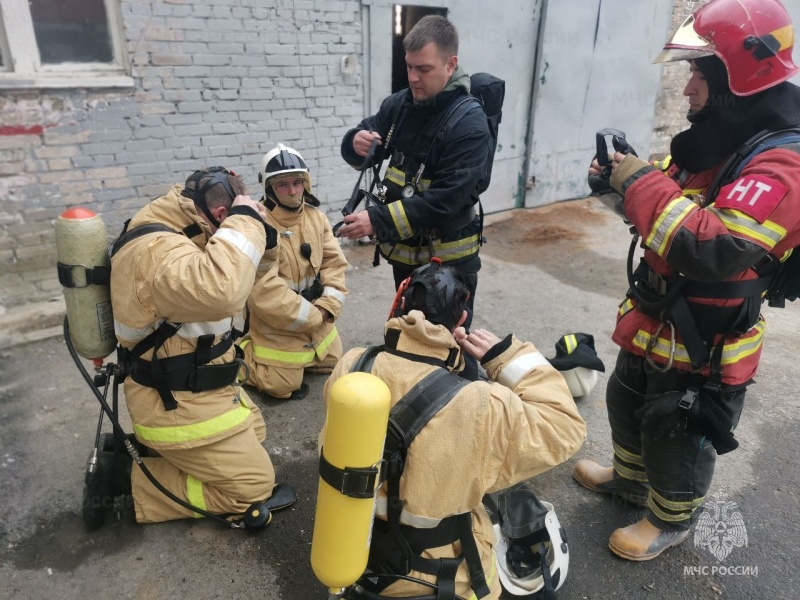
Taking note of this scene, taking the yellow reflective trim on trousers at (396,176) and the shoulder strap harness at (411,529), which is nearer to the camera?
the shoulder strap harness at (411,529)

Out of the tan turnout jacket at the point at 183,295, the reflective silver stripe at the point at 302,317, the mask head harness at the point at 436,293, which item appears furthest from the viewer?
the reflective silver stripe at the point at 302,317

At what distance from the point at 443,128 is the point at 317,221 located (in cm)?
129

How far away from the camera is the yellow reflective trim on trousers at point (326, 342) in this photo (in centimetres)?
395

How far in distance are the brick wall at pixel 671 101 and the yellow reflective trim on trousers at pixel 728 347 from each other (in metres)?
8.19

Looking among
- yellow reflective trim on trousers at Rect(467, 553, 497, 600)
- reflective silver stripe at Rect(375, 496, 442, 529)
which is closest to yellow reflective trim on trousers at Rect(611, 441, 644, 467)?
yellow reflective trim on trousers at Rect(467, 553, 497, 600)

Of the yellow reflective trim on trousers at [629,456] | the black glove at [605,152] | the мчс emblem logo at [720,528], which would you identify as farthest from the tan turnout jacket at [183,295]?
the мчс emblem logo at [720,528]

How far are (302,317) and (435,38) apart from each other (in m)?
1.89

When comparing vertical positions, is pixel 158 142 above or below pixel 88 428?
above

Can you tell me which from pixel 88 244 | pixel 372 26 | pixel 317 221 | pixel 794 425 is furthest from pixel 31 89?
pixel 794 425

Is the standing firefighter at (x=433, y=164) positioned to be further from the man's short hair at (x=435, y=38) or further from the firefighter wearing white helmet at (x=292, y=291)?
the firefighter wearing white helmet at (x=292, y=291)

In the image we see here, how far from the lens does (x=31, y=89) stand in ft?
14.0

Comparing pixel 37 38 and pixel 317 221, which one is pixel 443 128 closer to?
pixel 317 221

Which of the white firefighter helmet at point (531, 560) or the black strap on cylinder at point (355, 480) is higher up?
the black strap on cylinder at point (355, 480)

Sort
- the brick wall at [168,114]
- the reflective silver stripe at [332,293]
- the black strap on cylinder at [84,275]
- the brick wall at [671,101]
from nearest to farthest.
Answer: the black strap on cylinder at [84,275] < the reflective silver stripe at [332,293] < the brick wall at [168,114] < the brick wall at [671,101]
